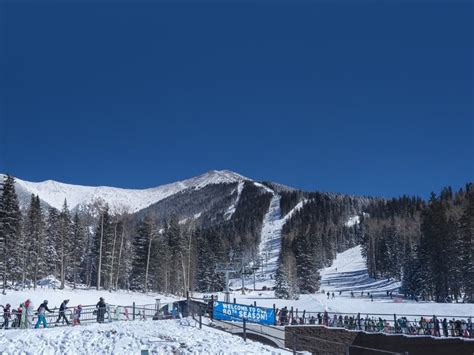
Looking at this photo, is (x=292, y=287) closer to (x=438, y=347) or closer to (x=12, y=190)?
(x=12, y=190)

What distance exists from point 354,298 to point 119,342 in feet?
196

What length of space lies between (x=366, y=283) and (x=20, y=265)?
66.5m

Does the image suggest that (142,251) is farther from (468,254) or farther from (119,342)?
(119,342)

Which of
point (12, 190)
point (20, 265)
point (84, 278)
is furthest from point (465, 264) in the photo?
point (84, 278)

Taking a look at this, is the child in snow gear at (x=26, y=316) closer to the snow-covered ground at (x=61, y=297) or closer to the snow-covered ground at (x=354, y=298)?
the snow-covered ground at (x=61, y=297)

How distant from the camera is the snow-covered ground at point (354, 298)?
47531mm

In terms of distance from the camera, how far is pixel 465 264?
58.2 meters

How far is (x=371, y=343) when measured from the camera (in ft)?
104

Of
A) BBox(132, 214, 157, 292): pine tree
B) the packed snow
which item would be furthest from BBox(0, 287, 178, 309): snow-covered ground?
BBox(132, 214, 157, 292): pine tree

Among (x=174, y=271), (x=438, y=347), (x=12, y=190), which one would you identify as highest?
(x=12, y=190)

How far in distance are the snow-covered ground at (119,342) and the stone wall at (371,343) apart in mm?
7821

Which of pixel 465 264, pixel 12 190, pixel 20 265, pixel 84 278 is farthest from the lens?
pixel 84 278

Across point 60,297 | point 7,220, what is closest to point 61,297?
point 60,297

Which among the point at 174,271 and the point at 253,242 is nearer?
the point at 174,271
